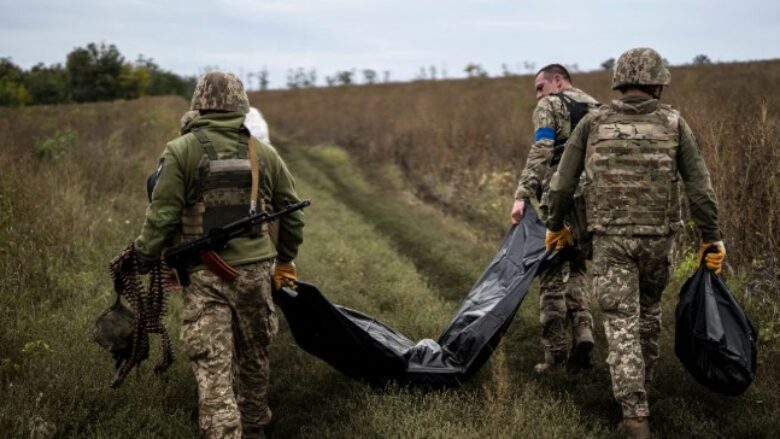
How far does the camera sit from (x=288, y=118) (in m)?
30.7

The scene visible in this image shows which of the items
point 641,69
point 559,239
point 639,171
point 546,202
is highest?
point 641,69

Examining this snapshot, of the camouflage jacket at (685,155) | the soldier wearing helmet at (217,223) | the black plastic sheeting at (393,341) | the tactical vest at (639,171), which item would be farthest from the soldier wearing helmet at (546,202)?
the soldier wearing helmet at (217,223)

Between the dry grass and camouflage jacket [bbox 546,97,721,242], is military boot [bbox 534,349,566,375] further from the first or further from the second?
the dry grass

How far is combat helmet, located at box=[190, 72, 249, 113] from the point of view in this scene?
12.4 feet

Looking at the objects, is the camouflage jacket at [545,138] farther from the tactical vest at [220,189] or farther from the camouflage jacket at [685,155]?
the tactical vest at [220,189]

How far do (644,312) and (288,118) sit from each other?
27.5 m

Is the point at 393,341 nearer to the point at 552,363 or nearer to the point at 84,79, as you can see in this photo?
the point at 552,363

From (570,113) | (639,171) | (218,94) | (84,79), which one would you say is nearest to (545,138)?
(570,113)

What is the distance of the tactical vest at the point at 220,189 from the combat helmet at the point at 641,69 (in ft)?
7.76

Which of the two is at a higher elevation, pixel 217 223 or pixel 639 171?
pixel 639 171

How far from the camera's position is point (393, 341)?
4.97 metres

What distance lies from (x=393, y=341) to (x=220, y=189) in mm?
1908

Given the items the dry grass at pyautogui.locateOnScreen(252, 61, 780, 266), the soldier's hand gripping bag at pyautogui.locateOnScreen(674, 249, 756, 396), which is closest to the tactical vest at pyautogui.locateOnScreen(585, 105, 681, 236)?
the soldier's hand gripping bag at pyautogui.locateOnScreen(674, 249, 756, 396)

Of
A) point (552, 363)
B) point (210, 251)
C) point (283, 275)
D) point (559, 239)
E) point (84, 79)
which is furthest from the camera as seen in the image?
point (84, 79)
